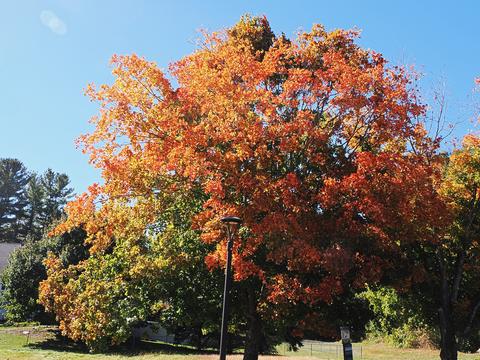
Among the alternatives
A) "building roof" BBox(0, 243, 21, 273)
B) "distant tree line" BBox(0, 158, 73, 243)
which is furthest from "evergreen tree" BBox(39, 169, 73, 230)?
"building roof" BBox(0, 243, 21, 273)

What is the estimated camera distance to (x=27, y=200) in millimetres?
86375

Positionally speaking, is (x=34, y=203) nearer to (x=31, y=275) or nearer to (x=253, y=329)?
(x=31, y=275)

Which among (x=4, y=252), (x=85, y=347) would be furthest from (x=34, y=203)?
(x=85, y=347)

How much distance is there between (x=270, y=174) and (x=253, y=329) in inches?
228

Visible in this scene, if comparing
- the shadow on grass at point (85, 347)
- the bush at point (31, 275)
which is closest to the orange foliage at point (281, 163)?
the shadow on grass at point (85, 347)

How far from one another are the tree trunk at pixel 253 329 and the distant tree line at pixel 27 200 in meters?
73.0

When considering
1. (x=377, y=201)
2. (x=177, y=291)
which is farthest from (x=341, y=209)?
(x=177, y=291)

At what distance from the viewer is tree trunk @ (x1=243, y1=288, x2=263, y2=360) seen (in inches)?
679

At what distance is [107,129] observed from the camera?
17156 mm

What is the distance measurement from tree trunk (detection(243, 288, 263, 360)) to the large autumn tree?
4 centimetres

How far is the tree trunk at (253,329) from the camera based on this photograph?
17.2m

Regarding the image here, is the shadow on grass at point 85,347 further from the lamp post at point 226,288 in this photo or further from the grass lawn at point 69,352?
the lamp post at point 226,288

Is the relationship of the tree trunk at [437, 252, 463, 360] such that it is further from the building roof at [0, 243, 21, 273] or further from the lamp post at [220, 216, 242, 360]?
the building roof at [0, 243, 21, 273]

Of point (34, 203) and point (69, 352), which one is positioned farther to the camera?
point (34, 203)
